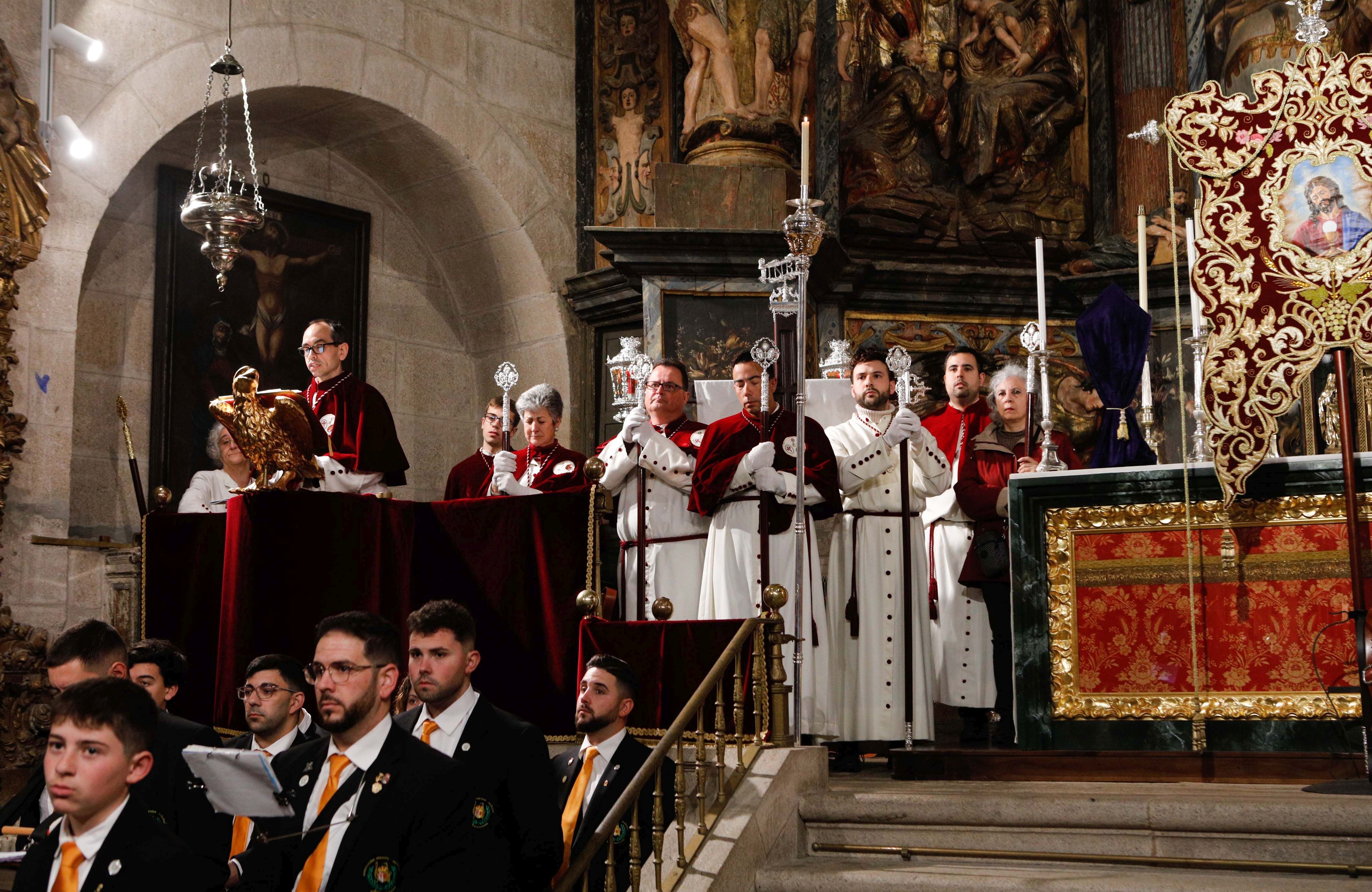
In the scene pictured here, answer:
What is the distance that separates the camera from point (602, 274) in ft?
35.2

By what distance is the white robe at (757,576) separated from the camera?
655 cm

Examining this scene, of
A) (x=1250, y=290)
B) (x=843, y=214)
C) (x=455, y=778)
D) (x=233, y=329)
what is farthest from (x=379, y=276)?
(x=455, y=778)

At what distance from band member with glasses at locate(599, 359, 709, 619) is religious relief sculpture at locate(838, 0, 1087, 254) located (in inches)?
161

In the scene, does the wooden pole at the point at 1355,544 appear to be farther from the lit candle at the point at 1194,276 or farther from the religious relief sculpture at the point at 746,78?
the religious relief sculpture at the point at 746,78

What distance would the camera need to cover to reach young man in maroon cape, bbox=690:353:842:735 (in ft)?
21.5

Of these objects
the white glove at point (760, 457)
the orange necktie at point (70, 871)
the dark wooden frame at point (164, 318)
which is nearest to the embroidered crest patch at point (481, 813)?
the orange necktie at point (70, 871)

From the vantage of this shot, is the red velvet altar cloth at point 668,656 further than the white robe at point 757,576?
No

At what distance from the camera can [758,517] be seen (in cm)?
672

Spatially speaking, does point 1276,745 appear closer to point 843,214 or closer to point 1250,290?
point 1250,290

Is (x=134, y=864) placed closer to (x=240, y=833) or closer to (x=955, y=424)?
(x=240, y=833)

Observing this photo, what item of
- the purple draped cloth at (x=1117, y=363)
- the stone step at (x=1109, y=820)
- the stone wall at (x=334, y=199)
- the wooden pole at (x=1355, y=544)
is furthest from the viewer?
the stone wall at (x=334, y=199)

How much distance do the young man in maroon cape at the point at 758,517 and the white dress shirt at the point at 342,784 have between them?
2790 mm

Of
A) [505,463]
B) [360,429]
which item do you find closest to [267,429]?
[360,429]

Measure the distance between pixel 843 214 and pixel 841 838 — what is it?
5.85 metres
